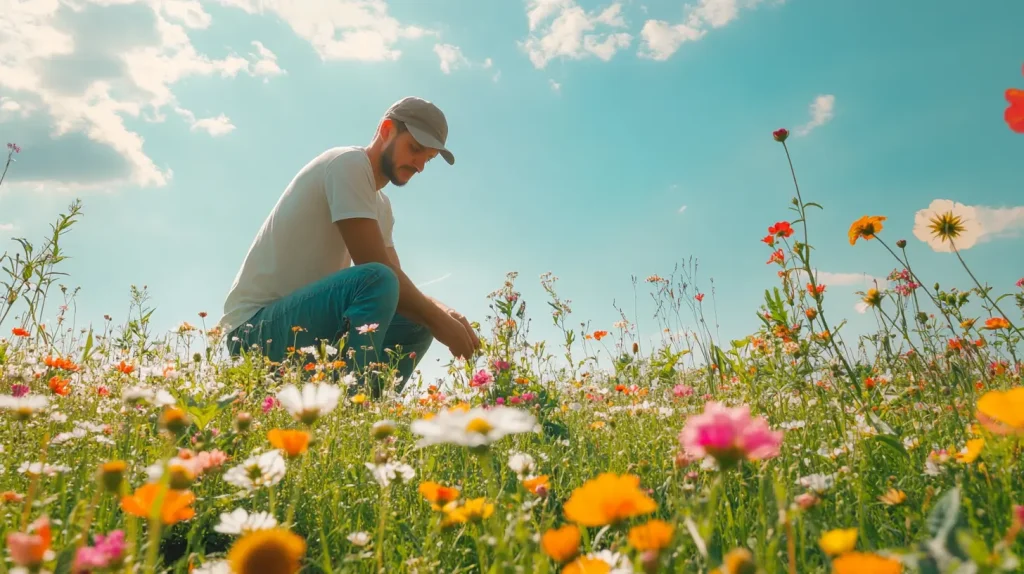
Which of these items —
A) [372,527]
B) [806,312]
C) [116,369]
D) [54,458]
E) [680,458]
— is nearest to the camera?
[680,458]

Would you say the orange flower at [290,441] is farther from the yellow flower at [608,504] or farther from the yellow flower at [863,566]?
the yellow flower at [863,566]

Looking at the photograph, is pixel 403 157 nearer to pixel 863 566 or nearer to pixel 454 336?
pixel 454 336

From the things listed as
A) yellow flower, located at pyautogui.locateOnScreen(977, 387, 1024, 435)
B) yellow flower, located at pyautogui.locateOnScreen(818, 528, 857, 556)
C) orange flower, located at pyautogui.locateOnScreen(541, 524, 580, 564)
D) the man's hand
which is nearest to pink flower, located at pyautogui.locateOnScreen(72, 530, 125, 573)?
orange flower, located at pyautogui.locateOnScreen(541, 524, 580, 564)

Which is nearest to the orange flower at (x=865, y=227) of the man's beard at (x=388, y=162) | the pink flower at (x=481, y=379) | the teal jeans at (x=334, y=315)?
the pink flower at (x=481, y=379)

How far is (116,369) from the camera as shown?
2.44m

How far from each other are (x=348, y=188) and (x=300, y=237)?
513mm

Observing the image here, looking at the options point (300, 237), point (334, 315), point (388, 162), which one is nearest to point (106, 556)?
point (334, 315)

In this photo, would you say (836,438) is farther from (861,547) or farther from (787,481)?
(861,547)

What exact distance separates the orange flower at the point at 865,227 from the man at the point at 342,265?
2.41m

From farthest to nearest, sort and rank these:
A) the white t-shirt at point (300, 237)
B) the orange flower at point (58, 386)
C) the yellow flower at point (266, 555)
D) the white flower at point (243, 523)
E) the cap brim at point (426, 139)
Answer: the cap brim at point (426, 139)
the white t-shirt at point (300, 237)
the orange flower at point (58, 386)
the white flower at point (243, 523)
the yellow flower at point (266, 555)

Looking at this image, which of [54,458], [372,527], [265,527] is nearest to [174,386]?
[54,458]

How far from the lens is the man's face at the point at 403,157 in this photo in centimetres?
421

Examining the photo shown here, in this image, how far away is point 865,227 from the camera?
1920 mm

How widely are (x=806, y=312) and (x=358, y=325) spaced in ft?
7.47
